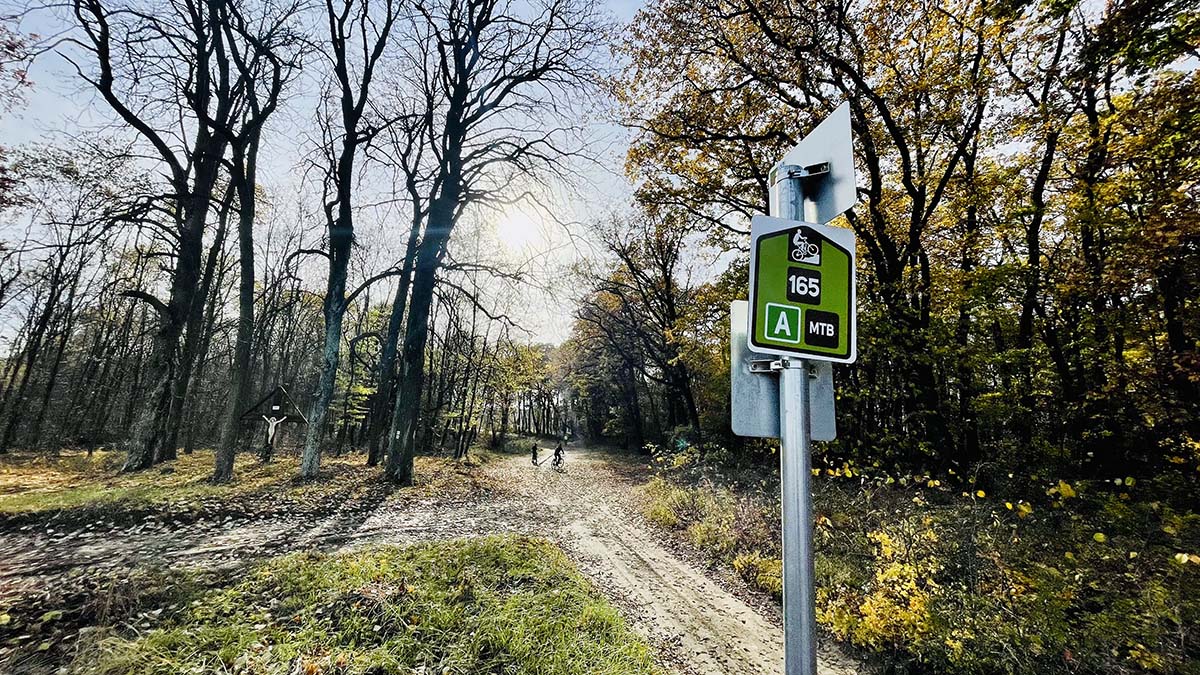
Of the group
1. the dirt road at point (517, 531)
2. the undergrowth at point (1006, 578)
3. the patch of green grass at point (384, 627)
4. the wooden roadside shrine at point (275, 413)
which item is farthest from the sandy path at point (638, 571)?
the wooden roadside shrine at point (275, 413)

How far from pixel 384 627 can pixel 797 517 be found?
13.2 feet

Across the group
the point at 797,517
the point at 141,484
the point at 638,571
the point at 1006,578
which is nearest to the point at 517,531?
the point at 638,571

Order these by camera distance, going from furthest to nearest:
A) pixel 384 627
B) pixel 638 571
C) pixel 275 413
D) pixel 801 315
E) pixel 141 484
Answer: pixel 275 413
pixel 141 484
pixel 638 571
pixel 384 627
pixel 801 315

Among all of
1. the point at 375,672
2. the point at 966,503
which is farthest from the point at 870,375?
the point at 375,672

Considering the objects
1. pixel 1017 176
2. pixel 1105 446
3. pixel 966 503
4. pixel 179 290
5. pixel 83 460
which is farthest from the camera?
pixel 83 460

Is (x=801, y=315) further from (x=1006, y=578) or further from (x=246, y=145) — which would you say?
(x=246, y=145)

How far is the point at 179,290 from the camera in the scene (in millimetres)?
10617

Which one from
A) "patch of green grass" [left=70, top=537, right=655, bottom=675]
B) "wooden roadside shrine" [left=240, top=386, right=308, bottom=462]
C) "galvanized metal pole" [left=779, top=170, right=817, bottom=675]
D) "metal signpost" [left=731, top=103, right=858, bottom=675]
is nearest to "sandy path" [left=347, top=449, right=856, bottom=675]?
"patch of green grass" [left=70, top=537, right=655, bottom=675]

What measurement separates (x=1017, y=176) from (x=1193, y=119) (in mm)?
4580

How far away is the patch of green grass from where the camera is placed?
3176 mm

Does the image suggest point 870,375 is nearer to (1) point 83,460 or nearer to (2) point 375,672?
(2) point 375,672

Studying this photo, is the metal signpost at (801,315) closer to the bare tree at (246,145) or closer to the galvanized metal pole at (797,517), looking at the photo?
the galvanized metal pole at (797,517)

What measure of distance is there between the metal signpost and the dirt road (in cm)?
373

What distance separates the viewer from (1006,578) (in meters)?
4.75
